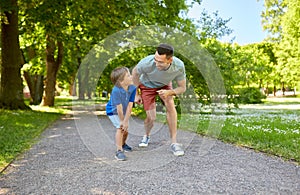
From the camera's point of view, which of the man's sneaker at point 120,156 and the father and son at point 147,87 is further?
the father and son at point 147,87

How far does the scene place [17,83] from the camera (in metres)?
13.6

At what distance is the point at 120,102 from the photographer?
500 centimetres

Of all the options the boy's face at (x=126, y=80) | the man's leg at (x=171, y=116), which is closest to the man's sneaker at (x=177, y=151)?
the man's leg at (x=171, y=116)

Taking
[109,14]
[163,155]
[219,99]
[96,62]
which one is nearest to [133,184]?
[163,155]

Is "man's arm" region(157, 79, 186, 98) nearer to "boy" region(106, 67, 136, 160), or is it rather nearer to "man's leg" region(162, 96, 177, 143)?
"man's leg" region(162, 96, 177, 143)

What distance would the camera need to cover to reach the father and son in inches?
196

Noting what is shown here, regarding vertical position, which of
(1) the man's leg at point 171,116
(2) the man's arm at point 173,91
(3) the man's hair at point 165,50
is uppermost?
(3) the man's hair at point 165,50

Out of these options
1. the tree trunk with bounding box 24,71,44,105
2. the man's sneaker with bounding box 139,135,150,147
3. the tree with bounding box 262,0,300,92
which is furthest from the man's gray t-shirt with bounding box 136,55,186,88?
the tree with bounding box 262,0,300,92

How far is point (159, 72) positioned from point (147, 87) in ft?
1.81

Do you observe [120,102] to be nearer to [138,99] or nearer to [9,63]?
[138,99]

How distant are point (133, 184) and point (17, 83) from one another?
11287 millimetres

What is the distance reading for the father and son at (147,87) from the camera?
4.98 metres

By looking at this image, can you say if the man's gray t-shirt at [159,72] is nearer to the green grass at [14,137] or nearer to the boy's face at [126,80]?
the boy's face at [126,80]

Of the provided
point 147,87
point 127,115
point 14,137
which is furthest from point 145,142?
point 14,137
